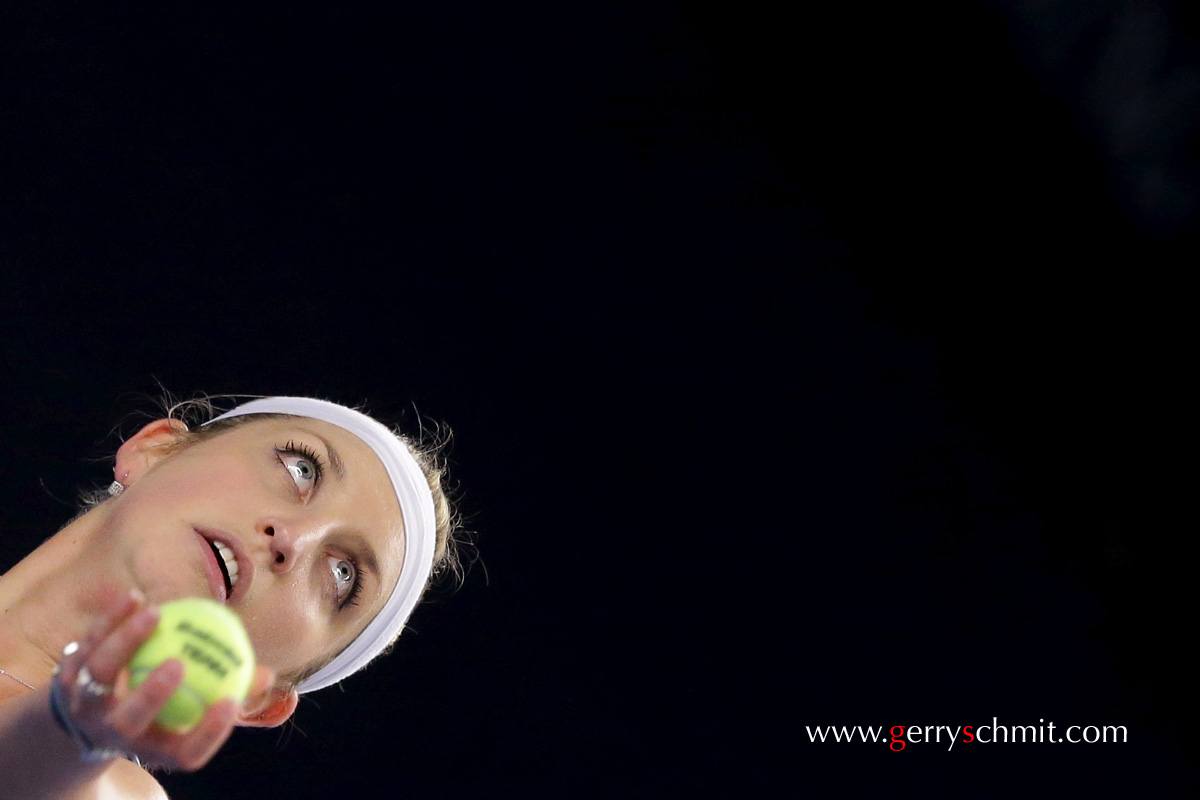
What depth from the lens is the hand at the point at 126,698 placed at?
833 millimetres

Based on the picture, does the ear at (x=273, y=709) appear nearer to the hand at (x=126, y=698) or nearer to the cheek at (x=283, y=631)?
the cheek at (x=283, y=631)

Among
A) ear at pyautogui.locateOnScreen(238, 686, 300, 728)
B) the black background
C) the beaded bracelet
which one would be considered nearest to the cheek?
ear at pyautogui.locateOnScreen(238, 686, 300, 728)

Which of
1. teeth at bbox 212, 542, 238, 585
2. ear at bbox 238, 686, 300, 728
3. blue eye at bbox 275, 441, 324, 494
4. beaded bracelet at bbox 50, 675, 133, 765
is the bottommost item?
ear at bbox 238, 686, 300, 728

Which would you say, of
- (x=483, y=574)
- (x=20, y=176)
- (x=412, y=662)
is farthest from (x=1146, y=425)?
(x=20, y=176)

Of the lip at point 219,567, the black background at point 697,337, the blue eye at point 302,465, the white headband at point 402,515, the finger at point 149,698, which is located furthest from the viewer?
the black background at point 697,337

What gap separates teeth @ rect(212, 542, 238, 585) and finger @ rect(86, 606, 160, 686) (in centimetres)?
54

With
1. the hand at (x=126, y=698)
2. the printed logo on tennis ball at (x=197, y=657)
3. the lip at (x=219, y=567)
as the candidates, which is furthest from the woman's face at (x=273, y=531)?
the hand at (x=126, y=698)

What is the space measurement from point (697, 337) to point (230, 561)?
3.74 ft

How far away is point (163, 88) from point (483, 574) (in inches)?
45.9

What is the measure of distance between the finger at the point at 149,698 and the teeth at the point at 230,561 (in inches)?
22.5

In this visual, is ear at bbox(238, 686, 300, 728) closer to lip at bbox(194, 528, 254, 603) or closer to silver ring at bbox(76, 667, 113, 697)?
lip at bbox(194, 528, 254, 603)

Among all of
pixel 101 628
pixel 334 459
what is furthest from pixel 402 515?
pixel 101 628

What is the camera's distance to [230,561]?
4.63 feet

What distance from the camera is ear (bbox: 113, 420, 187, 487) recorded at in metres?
1.61
